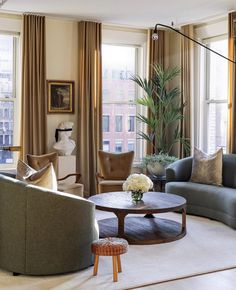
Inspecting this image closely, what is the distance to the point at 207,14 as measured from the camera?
706cm

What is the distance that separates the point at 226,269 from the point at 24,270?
5.93 feet

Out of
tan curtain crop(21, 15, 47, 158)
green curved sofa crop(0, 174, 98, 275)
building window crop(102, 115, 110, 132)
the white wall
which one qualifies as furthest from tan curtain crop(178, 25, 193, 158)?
green curved sofa crop(0, 174, 98, 275)

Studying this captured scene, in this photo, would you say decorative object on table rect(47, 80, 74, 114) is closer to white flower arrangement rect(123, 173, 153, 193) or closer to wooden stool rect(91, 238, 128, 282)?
white flower arrangement rect(123, 173, 153, 193)

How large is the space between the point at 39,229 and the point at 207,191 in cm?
298

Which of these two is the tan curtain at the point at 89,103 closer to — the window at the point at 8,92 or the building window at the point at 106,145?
the building window at the point at 106,145

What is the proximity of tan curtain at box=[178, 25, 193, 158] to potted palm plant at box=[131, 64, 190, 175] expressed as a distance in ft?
0.30

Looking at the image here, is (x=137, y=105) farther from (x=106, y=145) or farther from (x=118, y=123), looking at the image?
(x=106, y=145)

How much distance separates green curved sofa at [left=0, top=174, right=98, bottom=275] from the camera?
3.86 m

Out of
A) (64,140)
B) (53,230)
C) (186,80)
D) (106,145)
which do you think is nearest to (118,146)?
(106,145)

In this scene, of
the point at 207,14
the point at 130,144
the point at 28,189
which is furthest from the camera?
the point at 130,144

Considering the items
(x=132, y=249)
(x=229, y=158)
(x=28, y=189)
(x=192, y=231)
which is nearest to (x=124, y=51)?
(x=229, y=158)

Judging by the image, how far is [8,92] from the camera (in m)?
7.30

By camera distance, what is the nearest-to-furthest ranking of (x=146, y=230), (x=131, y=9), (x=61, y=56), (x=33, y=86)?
1. (x=146, y=230)
2. (x=131, y=9)
3. (x=33, y=86)
4. (x=61, y=56)

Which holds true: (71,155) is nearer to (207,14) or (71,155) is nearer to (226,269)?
(207,14)
